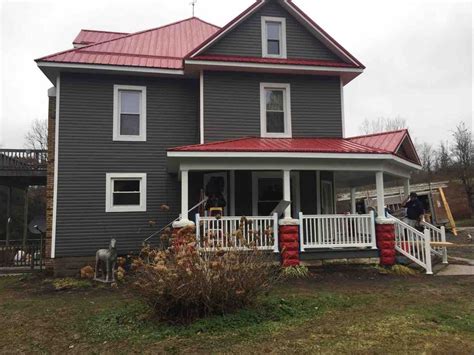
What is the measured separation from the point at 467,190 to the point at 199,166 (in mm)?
26939

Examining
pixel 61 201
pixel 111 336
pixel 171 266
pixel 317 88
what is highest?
pixel 317 88

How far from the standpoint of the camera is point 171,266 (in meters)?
5.36

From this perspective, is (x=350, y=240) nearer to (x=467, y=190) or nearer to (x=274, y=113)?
(x=274, y=113)

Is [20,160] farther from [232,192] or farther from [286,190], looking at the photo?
[286,190]

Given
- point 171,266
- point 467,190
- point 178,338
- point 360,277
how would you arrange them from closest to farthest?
point 178,338 → point 171,266 → point 360,277 → point 467,190

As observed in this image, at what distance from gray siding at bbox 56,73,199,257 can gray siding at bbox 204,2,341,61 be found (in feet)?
6.92

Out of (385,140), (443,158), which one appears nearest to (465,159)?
(443,158)

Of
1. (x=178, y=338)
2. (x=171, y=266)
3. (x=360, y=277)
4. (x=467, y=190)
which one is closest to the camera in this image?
(x=178, y=338)

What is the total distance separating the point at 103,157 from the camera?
443 inches

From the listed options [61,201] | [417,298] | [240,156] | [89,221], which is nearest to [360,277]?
[417,298]

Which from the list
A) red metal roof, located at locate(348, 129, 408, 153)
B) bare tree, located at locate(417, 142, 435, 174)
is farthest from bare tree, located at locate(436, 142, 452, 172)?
red metal roof, located at locate(348, 129, 408, 153)

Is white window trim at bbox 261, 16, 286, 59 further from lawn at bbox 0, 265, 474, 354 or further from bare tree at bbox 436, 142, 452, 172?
bare tree at bbox 436, 142, 452, 172

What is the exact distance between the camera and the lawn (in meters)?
4.56

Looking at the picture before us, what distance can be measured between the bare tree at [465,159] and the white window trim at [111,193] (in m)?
26.7
